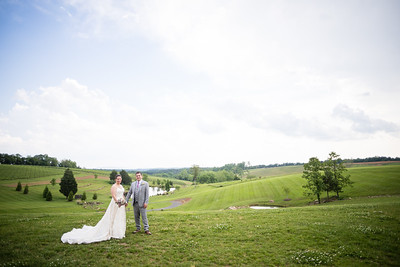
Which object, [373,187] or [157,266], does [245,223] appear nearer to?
[157,266]

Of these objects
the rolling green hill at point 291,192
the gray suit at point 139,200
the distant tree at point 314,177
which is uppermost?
the gray suit at point 139,200

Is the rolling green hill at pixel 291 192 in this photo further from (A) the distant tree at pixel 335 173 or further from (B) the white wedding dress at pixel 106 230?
(B) the white wedding dress at pixel 106 230

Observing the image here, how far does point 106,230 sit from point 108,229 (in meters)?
0.13

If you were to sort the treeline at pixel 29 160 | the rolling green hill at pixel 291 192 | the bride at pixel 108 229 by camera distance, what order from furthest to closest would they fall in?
the treeline at pixel 29 160 → the rolling green hill at pixel 291 192 → the bride at pixel 108 229

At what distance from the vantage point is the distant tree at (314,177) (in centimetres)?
3803

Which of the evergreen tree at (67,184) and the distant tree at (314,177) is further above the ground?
the distant tree at (314,177)

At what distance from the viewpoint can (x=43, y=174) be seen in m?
115

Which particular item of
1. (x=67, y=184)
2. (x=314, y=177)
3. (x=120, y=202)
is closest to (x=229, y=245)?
(x=120, y=202)

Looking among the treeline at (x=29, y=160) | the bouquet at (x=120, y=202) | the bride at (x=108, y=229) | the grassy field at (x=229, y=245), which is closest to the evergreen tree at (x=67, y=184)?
the grassy field at (x=229, y=245)

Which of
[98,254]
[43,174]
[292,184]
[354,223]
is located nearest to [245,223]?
[354,223]

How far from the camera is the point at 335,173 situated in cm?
3897

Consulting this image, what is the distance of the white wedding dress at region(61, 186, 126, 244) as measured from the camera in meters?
10.6

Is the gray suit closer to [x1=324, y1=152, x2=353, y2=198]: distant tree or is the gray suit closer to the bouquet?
the bouquet

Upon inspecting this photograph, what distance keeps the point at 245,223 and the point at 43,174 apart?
147 metres
